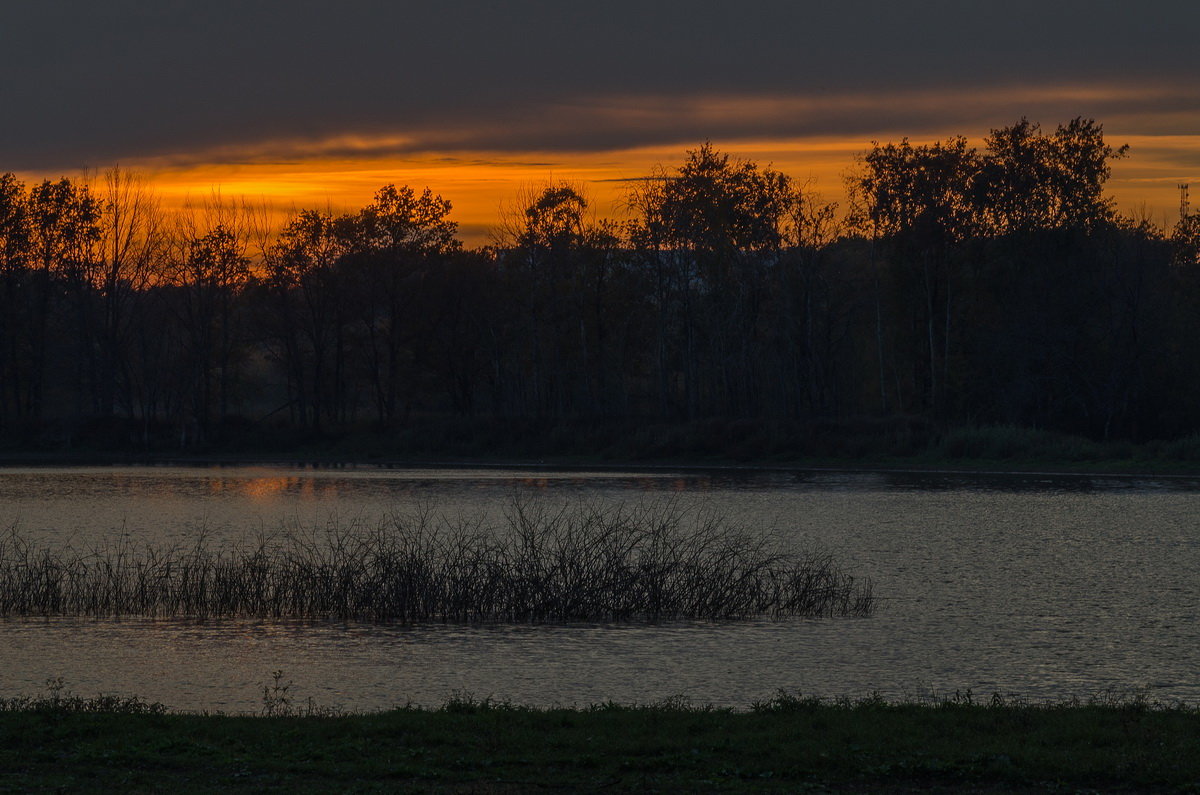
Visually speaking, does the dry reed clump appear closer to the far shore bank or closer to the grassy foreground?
the grassy foreground

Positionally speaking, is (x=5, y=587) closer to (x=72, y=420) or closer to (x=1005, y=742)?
(x=1005, y=742)

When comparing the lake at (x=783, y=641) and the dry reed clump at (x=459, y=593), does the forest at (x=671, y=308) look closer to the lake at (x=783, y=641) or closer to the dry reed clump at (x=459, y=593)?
the lake at (x=783, y=641)

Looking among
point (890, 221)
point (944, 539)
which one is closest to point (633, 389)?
point (890, 221)

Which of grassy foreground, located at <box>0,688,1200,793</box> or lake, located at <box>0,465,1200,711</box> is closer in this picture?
grassy foreground, located at <box>0,688,1200,793</box>

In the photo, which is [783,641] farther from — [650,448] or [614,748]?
[650,448]

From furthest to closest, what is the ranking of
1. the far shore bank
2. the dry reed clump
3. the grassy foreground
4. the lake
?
the far shore bank < the dry reed clump < the lake < the grassy foreground

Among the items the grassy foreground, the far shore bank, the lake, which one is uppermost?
the far shore bank

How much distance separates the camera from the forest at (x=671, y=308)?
2835 inches

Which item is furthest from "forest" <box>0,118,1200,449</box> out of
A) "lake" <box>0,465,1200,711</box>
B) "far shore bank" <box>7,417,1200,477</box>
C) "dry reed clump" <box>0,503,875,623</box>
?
"dry reed clump" <box>0,503,875,623</box>

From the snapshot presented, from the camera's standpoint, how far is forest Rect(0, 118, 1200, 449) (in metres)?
72.0

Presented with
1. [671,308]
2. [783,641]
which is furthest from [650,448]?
[783,641]

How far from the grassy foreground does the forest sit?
193 ft

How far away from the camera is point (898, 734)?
12.3 meters

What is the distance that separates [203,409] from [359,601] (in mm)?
66935
